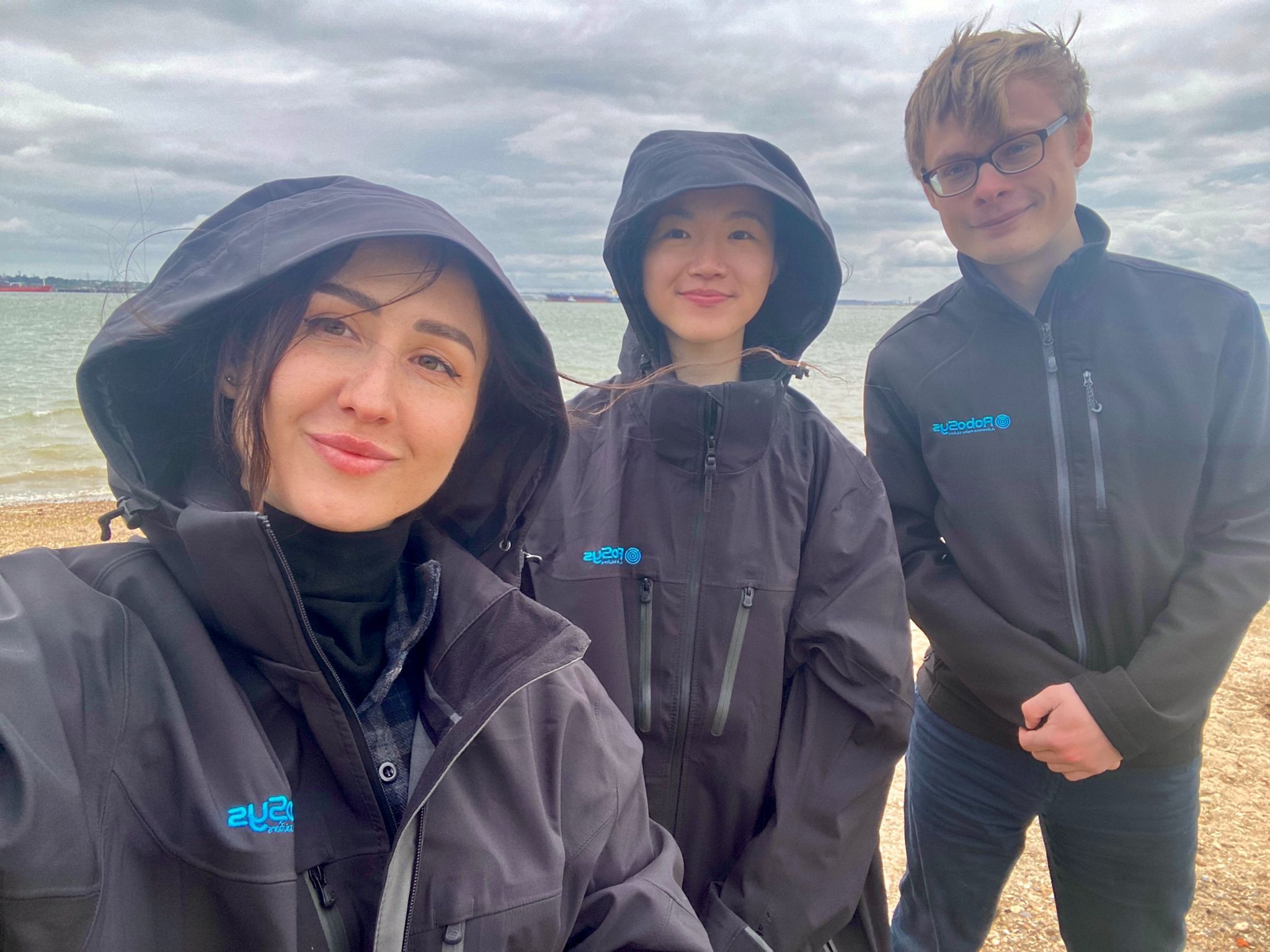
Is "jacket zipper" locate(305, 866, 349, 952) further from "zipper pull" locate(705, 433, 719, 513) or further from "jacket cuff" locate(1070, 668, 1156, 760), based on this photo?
"jacket cuff" locate(1070, 668, 1156, 760)

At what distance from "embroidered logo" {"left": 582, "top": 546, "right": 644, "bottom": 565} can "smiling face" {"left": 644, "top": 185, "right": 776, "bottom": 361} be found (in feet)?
2.18

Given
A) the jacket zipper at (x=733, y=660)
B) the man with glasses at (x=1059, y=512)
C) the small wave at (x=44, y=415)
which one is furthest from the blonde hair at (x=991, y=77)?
the small wave at (x=44, y=415)

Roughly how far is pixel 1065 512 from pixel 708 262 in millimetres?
1263

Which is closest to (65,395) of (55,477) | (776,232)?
(55,477)

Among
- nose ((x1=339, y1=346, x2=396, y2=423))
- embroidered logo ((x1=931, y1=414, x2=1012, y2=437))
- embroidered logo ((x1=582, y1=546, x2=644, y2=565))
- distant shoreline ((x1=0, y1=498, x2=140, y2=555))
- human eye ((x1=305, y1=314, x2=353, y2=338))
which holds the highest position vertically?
human eye ((x1=305, y1=314, x2=353, y2=338))

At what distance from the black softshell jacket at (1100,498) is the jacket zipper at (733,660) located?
68 centimetres

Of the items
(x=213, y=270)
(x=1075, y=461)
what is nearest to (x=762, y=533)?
(x=1075, y=461)

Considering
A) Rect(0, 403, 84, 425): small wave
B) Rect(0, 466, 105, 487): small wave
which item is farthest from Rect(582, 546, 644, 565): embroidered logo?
Rect(0, 403, 84, 425): small wave

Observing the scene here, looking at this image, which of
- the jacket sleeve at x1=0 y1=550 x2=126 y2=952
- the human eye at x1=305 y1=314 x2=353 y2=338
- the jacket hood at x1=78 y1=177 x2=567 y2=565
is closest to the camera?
the jacket sleeve at x1=0 y1=550 x2=126 y2=952

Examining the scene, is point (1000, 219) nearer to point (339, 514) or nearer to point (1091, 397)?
point (1091, 397)

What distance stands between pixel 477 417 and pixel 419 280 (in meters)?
0.43

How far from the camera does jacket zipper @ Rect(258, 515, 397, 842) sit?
1.23 metres

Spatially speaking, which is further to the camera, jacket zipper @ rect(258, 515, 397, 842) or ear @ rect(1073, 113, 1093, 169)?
ear @ rect(1073, 113, 1093, 169)

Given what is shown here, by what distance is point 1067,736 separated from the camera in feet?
7.07
